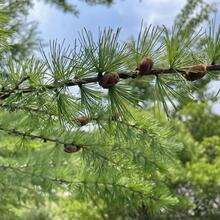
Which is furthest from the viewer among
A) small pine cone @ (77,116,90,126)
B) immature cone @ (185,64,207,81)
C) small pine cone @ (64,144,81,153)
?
small pine cone @ (64,144,81,153)

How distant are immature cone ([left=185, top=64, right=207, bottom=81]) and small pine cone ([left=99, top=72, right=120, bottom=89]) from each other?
5.1 inches

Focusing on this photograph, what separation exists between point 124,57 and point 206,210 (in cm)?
714

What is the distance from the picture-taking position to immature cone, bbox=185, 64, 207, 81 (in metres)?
0.96

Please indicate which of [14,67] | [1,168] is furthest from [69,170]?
[14,67]

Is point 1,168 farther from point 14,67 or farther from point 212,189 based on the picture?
point 212,189

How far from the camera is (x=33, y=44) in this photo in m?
4.31

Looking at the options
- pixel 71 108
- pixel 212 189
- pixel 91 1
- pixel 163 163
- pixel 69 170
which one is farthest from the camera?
pixel 212 189

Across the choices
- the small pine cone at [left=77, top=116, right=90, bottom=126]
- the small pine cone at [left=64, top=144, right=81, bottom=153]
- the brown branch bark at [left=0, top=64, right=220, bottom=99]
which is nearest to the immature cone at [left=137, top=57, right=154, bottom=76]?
the brown branch bark at [left=0, top=64, right=220, bottom=99]

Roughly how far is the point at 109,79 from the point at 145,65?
7 cm

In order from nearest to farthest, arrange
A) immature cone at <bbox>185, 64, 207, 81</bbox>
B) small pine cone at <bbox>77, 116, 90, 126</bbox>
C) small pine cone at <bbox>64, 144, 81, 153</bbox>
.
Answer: immature cone at <bbox>185, 64, 207, 81</bbox>, small pine cone at <bbox>77, 116, 90, 126</bbox>, small pine cone at <bbox>64, 144, 81, 153</bbox>

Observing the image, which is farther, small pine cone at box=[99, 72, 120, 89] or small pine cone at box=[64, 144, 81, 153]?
small pine cone at box=[64, 144, 81, 153]

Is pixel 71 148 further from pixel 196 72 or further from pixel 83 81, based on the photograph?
pixel 196 72

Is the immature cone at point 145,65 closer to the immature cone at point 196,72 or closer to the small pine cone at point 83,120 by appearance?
the immature cone at point 196,72

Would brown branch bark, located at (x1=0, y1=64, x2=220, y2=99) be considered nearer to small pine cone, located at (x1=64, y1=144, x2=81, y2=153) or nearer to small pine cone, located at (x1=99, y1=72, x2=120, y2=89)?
small pine cone, located at (x1=99, y1=72, x2=120, y2=89)
